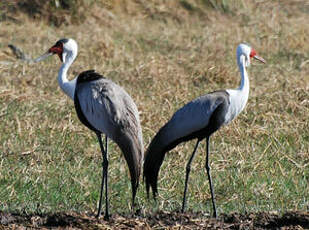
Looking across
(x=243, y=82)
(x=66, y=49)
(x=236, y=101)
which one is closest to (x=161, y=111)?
(x=66, y=49)

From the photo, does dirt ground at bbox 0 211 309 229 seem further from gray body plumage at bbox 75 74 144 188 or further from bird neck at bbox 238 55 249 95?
bird neck at bbox 238 55 249 95

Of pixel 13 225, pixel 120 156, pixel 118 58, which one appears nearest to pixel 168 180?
pixel 120 156

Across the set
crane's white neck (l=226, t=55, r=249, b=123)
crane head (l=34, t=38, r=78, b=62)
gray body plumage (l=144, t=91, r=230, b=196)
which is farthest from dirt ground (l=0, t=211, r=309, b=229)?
crane head (l=34, t=38, r=78, b=62)

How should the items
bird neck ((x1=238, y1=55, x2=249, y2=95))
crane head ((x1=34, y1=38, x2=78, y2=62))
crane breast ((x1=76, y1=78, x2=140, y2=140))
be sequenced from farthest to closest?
crane head ((x1=34, y1=38, x2=78, y2=62))
bird neck ((x1=238, y1=55, x2=249, y2=95))
crane breast ((x1=76, y1=78, x2=140, y2=140))

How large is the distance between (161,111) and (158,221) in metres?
2.96

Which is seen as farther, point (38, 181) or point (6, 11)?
point (6, 11)

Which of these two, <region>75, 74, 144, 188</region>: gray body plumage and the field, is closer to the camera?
<region>75, 74, 144, 188</region>: gray body plumage

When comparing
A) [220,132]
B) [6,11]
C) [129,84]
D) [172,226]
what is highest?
[6,11]

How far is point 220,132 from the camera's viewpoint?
6.64 m

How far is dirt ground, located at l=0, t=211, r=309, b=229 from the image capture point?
13.6 ft

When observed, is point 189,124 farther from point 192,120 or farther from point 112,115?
point 112,115

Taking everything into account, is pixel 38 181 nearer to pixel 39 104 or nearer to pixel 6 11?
pixel 39 104

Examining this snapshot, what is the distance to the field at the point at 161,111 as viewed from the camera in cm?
483

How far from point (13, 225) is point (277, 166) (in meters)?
2.47
